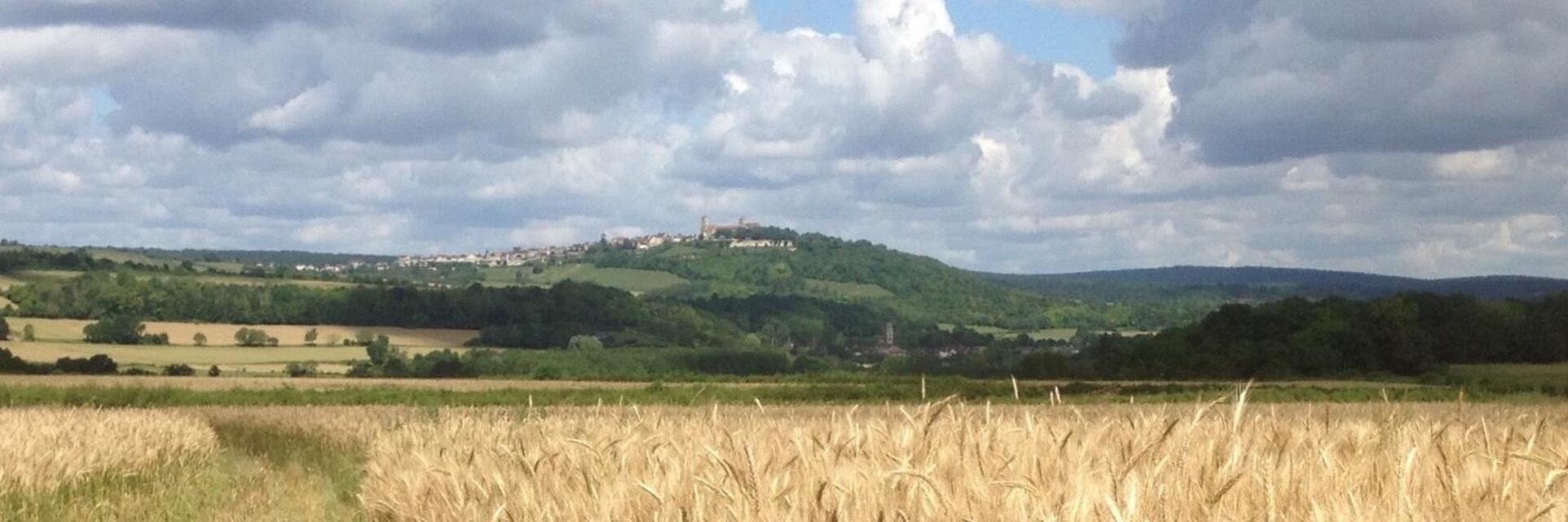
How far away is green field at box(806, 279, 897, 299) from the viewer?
598 feet

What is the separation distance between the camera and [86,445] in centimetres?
1850

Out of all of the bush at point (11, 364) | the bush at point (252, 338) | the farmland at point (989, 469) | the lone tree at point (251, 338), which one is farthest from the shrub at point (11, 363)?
the farmland at point (989, 469)

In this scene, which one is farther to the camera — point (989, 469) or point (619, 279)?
point (619, 279)

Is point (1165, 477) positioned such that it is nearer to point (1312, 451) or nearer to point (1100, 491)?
point (1100, 491)

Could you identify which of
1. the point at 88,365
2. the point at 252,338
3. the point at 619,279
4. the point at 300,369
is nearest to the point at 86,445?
the point at 88,365

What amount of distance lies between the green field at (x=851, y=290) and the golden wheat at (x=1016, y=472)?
170317mm

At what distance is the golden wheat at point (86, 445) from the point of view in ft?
52.7

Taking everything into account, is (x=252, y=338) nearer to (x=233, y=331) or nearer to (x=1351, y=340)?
(x=233, y=331)

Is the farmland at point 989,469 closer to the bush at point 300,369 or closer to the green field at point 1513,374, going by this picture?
the green field at point 1513,374

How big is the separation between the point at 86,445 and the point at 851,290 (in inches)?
6711

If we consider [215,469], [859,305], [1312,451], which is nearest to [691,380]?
[215,469]

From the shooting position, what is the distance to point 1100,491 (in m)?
4.32

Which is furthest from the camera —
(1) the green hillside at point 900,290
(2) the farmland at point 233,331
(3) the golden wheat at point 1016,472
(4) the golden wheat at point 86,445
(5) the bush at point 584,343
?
(1) the green hillside at point 900,290

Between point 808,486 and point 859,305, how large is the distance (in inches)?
6191
